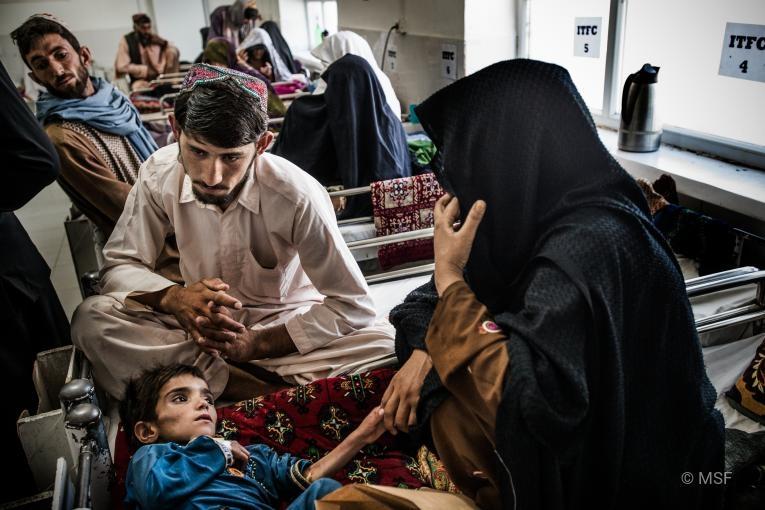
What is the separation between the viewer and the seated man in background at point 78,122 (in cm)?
289

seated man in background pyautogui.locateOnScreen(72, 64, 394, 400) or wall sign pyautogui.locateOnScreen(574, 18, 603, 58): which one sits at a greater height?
wall sign pyautogui.locateOnScreen(574, 18, 603, 58)

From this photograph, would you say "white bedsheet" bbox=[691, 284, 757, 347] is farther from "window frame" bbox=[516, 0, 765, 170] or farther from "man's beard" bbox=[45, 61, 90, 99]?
"man's beard" bbox=[45, 61, 90, 99]

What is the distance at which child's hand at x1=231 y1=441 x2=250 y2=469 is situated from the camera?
1724mm

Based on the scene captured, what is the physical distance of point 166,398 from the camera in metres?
1.84

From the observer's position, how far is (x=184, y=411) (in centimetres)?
183

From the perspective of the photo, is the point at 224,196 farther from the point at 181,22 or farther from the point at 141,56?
the point at 181,22

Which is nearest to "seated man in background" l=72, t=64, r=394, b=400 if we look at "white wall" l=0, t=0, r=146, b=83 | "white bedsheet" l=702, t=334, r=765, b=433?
"white bedsheet" l=702, t=334, r=765, b=433

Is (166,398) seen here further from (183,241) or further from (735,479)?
(735,479)

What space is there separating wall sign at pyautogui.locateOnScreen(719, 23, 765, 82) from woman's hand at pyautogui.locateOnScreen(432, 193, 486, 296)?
2118 millimetres

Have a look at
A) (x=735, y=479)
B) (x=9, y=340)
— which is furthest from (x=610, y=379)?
(x=9, y=340)

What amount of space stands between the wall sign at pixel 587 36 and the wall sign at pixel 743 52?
101cm

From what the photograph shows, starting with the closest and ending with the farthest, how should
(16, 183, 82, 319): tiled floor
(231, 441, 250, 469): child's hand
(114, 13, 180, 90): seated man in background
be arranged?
(231, 441, 250, 469): child's hand, (16, 183, 82, 319): tiled floor, (114, 13, 180, 90): seated man in background

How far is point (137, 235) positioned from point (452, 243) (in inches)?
56.3

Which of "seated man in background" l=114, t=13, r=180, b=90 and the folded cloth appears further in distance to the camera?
"seated man in background" l=114, t=13, r=180, b=90
